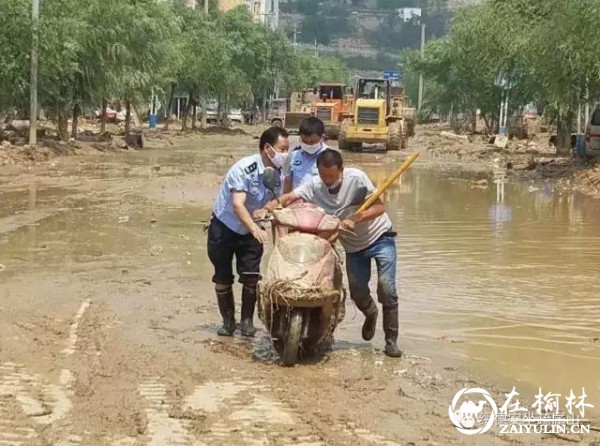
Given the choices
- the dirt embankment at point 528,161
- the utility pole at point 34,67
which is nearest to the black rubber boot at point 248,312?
the dirt embankment at point 528,161

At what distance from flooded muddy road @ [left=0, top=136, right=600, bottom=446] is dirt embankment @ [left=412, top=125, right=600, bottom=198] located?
7543mm

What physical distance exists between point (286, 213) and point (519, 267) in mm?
5088

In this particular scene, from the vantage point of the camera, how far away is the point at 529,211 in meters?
16.8

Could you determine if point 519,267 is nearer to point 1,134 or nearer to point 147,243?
point 147,243

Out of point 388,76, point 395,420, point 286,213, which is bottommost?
point 395,420

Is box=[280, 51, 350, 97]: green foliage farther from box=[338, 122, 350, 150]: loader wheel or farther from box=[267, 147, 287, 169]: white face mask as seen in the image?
box=[267, 147, 287, 169]: white face mask

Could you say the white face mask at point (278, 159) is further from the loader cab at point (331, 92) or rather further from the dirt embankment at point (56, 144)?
the loader cab at point (331, 92)

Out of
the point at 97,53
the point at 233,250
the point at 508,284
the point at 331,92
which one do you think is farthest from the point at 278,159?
the point at 331,92

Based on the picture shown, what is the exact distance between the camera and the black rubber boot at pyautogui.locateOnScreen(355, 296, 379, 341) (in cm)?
700

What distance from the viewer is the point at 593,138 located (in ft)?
86.7

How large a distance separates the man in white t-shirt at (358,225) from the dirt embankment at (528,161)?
1404cm

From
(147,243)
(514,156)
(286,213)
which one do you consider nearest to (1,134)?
(514,156)

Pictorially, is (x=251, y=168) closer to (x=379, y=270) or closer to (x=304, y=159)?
(x=304, y=159)

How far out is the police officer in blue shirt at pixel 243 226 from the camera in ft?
22.9
